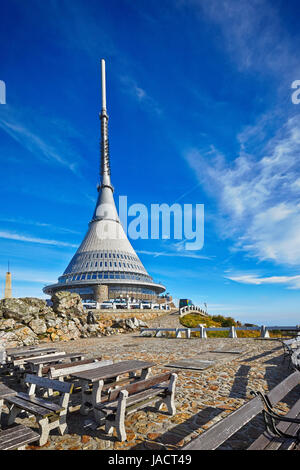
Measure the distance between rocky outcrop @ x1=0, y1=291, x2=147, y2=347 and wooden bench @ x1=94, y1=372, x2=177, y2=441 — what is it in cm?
1388

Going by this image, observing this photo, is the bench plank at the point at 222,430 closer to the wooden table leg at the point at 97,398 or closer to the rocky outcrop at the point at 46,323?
the wooden table leg at the point at 97,398

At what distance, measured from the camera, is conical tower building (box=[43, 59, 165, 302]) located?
48506 mm

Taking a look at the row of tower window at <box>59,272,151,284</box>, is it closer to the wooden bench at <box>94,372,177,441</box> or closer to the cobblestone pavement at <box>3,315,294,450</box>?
the cobblestone pavement at <box>3,315,294,450</box>

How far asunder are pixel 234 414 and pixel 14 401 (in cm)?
401

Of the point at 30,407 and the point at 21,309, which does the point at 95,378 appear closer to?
the point at 30,407

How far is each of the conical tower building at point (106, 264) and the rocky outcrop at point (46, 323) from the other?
55.9 feet

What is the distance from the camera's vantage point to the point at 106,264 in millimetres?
53125

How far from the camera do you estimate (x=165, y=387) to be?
18.1 ft

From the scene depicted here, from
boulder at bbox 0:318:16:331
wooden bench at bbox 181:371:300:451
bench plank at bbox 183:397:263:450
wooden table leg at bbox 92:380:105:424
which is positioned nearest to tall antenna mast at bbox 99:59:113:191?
boulder at bbox 0:318:16:331

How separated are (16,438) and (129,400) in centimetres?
185

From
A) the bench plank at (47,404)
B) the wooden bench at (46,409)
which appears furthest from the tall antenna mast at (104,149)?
the bench plank at (47,404)

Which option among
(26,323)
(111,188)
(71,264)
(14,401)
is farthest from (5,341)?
(111,188)
